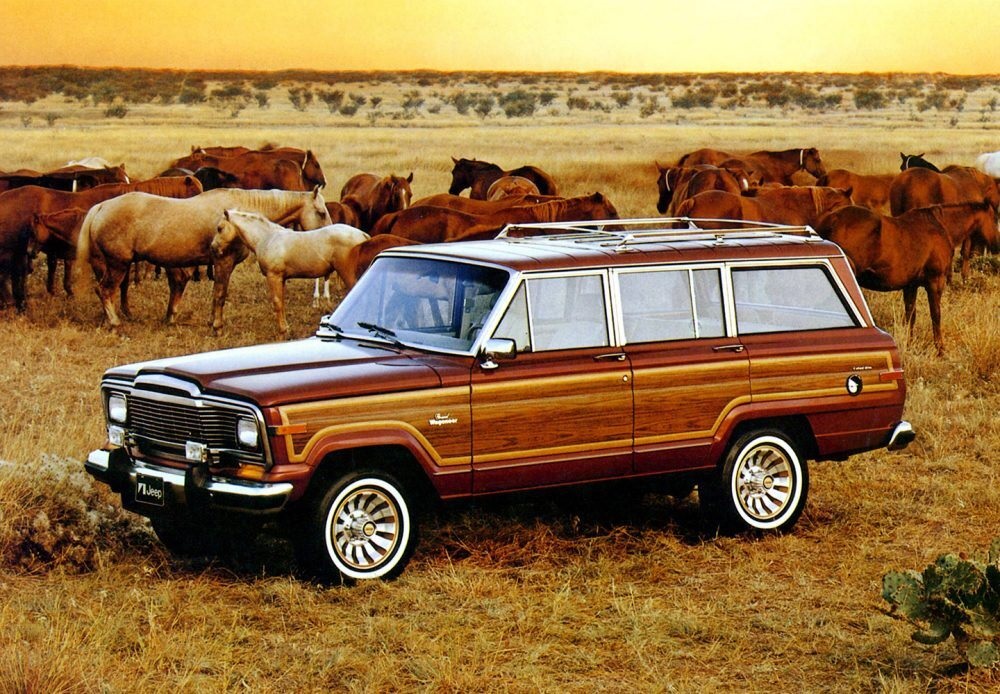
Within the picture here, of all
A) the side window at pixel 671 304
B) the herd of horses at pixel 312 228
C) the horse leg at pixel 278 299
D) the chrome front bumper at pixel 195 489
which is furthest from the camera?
the horse leg at pixel 278 299

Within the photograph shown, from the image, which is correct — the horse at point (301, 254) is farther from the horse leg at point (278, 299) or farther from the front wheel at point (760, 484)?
the front wheel at point (760, 484)

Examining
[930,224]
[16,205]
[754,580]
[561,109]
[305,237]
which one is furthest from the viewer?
[561,109]

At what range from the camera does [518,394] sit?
23.9ft

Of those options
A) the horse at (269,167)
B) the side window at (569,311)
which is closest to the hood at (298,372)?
the side window at (569,311)

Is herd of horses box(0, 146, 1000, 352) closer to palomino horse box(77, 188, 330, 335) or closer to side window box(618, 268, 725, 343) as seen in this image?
palomino horse box(77, 188, 330, 335)

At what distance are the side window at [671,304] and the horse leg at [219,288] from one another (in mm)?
9301

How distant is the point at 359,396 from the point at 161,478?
1051mm

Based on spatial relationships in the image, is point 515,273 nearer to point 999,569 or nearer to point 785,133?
point 999,569

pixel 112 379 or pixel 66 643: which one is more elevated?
pixel 112 379

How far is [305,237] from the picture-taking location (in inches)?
647

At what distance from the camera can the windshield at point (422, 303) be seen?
7.56 m

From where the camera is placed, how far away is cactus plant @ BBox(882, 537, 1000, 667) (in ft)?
19.4

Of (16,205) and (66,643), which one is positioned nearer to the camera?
(66,643)

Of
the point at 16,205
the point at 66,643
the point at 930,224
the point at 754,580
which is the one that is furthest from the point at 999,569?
the point at 16,205
